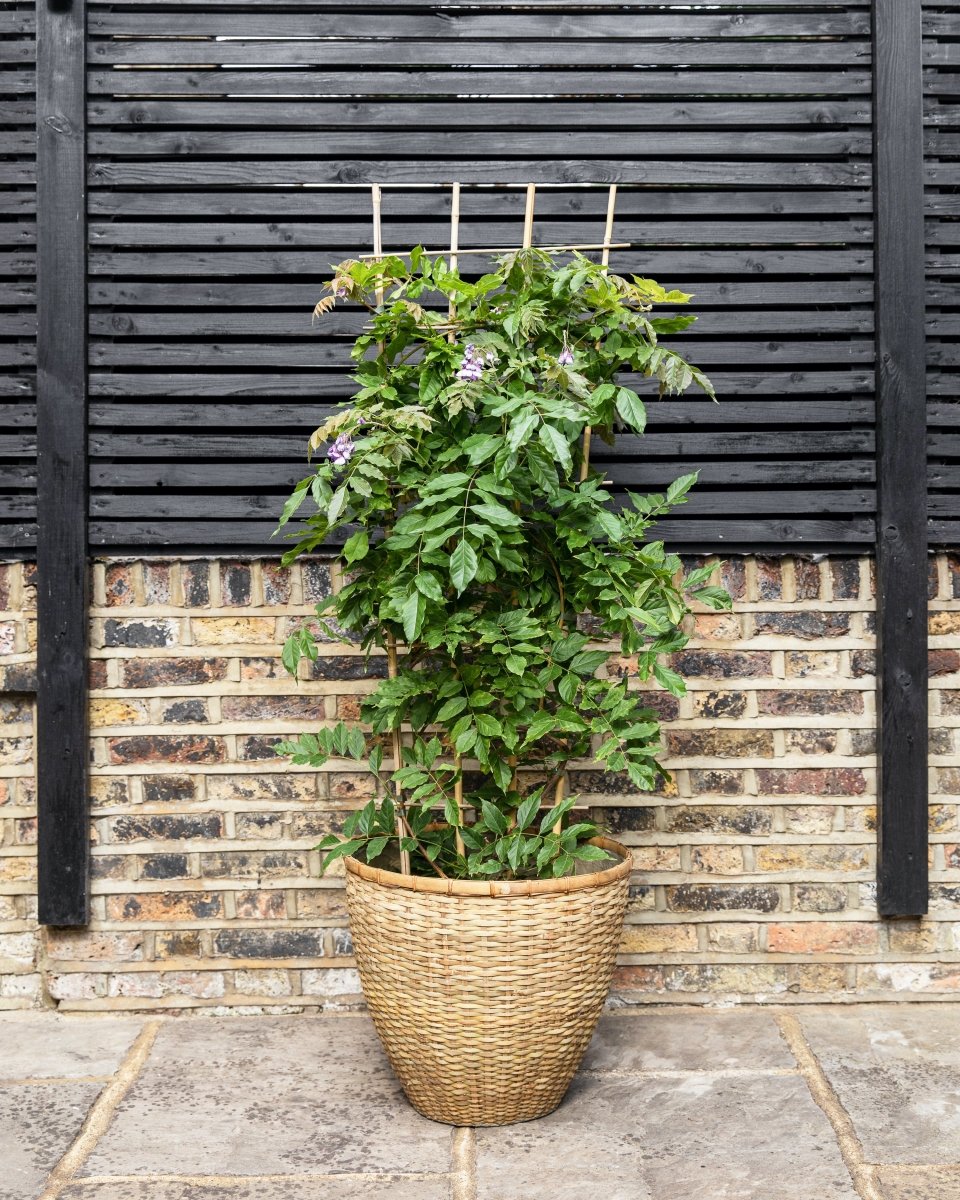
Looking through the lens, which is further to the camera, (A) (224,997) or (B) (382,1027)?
(A) (224,997)

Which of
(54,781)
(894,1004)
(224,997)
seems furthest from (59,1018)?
(894,1004)

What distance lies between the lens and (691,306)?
3029 mm


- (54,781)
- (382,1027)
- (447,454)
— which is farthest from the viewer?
(54,781)

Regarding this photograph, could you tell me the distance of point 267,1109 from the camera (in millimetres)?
2508

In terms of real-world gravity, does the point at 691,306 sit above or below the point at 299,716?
above

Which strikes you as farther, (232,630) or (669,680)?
(232,630)

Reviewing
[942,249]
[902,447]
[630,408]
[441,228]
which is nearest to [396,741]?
[630,408]

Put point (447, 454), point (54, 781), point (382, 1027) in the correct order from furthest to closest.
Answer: point (54, 781), point (382, 1027), point (447, 454)

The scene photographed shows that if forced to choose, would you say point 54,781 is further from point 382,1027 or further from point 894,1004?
point 894,1004

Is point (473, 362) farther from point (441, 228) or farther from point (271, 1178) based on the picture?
point (271, 1178)

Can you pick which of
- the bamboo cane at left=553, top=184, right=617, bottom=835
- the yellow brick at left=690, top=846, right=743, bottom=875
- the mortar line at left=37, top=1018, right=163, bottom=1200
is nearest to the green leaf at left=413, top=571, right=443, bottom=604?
the bamboo cane at left=553, top=184, right=617, bottom=835

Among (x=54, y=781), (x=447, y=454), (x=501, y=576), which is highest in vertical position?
(x=447, y=454)

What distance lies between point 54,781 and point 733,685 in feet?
6.10

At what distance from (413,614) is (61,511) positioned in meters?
1.28
